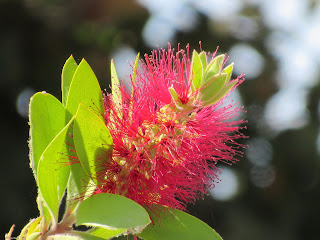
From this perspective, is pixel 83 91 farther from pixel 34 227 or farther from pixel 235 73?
pixel 235 73

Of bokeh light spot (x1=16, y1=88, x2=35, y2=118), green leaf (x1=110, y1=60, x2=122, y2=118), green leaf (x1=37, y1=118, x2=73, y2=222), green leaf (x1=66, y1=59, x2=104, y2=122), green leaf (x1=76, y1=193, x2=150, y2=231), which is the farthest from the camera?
bokeh light spot (x1=16, y1=88, x2=35, y2=118)

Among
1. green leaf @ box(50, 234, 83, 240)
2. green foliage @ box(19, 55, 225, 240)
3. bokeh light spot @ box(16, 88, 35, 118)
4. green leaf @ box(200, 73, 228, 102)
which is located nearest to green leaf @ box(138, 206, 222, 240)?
green foliage @ box(19, 55, 225, 240)

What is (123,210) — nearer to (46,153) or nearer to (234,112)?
(46,153)

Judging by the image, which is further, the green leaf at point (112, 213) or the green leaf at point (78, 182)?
the green leaf at point (78, 182)

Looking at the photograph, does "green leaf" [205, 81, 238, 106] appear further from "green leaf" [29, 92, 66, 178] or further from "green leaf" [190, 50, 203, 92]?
"green leaf" [29, 92, 66, 178]

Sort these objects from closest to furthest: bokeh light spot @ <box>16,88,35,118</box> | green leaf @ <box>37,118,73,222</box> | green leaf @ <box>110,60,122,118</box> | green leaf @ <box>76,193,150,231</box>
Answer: green leaf @ <box>76,193,150,231</box> → green leaf @ <box>37,118,73,222</box> → green leaf @ <box>110,60,122,118</box> → bokeh light spot @ <box>16,88,35,118</box>

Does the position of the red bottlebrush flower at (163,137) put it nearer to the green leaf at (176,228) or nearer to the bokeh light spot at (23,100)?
the green leaf at (176,228)

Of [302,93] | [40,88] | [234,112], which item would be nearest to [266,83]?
[302,93]

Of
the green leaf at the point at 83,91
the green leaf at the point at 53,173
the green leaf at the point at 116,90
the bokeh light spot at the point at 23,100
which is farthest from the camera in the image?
the bokeh light spot at the point at 23,100

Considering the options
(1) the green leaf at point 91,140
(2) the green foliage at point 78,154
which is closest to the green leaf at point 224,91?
(2) the green foliage at point 78,154
